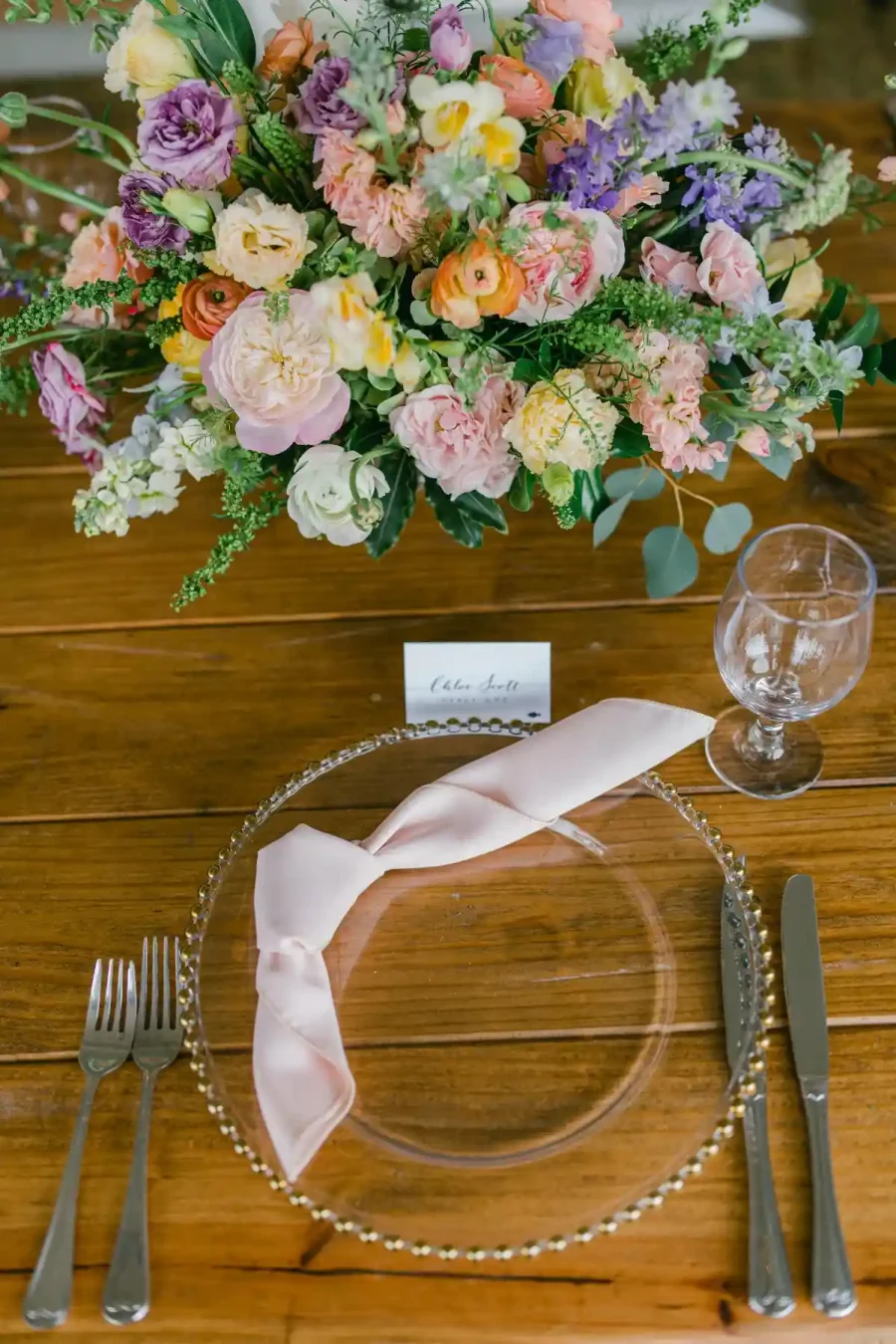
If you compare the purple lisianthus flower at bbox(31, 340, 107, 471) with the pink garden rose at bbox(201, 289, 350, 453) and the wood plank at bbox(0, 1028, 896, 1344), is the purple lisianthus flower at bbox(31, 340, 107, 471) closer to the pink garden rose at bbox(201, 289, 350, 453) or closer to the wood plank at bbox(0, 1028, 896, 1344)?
the pink garden rose at bbox(201, 289, 350, 453)

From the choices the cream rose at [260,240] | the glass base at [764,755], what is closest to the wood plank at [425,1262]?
the glass base at [764,755]

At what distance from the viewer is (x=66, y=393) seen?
3.04 ft

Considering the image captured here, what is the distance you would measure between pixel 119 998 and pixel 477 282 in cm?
54

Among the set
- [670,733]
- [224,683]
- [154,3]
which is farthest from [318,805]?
[154,3]

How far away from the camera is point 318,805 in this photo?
86cm

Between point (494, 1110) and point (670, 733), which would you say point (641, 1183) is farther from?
point (670, 733)

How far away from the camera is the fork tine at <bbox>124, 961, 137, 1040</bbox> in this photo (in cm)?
75

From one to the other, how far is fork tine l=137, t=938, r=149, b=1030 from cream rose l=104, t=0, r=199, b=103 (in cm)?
58

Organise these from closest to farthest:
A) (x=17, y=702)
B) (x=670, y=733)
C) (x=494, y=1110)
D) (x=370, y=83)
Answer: (x=370, y=83) → (x=494, y=1110) → (x=670, y=733) → (x=17, y=702)

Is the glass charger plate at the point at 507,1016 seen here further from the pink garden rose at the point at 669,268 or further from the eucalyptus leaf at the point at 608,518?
the pink garden rose at the point at 669,268

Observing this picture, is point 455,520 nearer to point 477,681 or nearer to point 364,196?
point 477,681

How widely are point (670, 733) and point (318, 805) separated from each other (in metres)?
0.28

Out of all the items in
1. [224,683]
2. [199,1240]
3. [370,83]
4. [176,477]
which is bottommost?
[199,1240]

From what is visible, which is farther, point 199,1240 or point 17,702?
point 17,702
